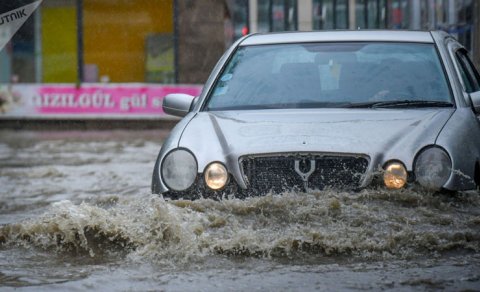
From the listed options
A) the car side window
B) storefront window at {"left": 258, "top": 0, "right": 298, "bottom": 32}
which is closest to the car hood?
the car side window

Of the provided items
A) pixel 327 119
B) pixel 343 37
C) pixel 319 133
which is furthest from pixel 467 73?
pixel 319 133

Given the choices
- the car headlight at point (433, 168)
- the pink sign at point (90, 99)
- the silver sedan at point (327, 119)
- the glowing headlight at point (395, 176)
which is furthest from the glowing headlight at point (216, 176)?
the pink sign at point (90, 99)

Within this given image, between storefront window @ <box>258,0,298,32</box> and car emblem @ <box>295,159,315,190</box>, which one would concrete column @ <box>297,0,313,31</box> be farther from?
car emblem @ <box>295,159,315,190</box>

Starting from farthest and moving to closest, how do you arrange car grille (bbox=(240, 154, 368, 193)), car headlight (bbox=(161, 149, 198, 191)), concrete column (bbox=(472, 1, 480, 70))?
concrete column (bbox=(472, 1, 480, 70)) → car headlight (bbox=(161, 149, 198, 191)) → car grille (bbox=(240, 154, 368, 193))

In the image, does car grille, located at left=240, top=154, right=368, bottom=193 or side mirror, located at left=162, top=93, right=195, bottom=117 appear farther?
side mirror, located at left=162, top=93, right=195, bottom=117

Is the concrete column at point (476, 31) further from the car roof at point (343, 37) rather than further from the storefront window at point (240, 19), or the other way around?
the car roof at point (343, 37)

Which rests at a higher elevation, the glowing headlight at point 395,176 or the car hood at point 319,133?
the car hood at point 319,133

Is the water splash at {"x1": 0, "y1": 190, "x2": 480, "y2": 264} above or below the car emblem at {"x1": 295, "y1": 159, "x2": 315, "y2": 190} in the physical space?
below

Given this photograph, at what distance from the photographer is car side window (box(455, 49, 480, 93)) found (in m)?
7.53

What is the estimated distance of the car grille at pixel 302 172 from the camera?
5992 millimetres

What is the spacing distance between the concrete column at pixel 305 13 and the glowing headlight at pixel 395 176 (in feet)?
68.9

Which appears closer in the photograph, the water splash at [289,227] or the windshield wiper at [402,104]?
the water splash at [289,227]

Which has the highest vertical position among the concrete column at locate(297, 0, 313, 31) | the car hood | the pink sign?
the concrete column at locate(297, 0, 313, 31)

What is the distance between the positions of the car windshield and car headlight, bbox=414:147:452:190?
81 cm
